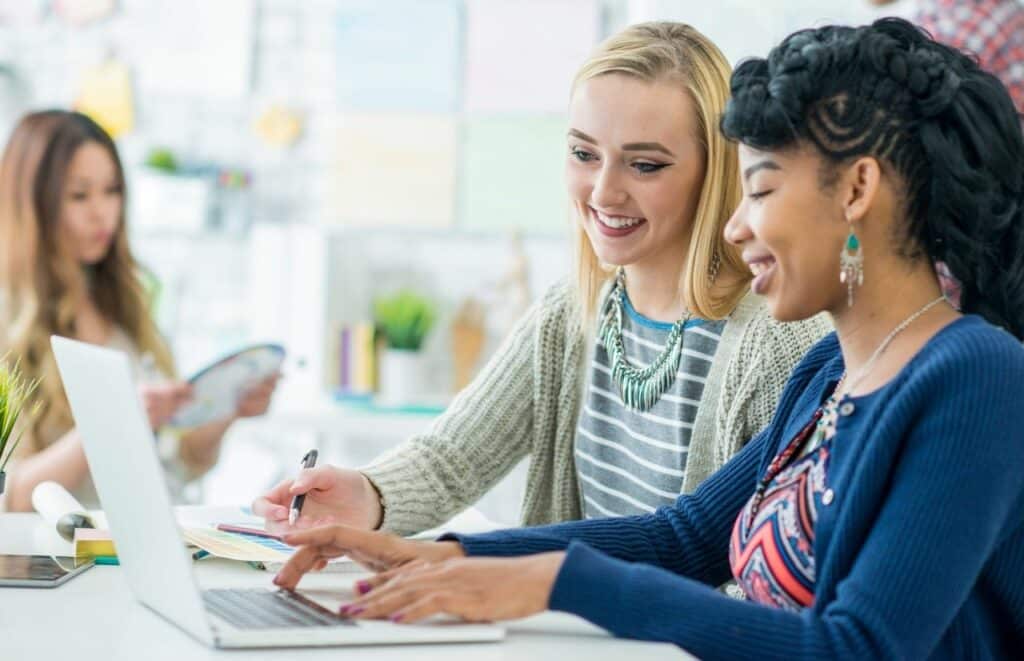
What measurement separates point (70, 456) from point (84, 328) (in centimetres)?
37

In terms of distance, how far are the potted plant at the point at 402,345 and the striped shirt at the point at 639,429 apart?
178 cm

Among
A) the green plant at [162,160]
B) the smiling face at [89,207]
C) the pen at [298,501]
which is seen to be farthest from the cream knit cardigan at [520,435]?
the green plant at [162,160]

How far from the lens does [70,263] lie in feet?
9.20

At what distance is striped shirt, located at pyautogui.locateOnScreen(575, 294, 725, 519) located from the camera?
162 cm

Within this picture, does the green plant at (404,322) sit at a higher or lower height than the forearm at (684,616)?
lower

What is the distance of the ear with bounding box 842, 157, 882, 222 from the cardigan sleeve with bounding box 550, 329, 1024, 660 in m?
0.15

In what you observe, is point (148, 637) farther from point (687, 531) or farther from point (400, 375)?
point (400, 375)

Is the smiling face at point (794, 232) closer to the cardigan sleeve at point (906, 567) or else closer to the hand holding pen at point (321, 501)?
the cardigan sleeve at point (906, 567)

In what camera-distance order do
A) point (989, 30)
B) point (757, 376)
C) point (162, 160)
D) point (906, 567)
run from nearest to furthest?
point (906, 567) → point (757, 376) → point (989, 30) → point (162, 160)

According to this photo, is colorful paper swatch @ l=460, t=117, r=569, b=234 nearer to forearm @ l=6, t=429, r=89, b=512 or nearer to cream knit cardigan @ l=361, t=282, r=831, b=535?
forearm @ l=6, t=429, r=89, b=512

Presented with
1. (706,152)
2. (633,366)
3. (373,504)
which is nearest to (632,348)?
(633,366)

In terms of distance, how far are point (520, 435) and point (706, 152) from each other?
44 cm

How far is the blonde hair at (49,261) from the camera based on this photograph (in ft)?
8.95

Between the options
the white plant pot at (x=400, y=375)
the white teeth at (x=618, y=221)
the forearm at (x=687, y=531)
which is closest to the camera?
the forearm at (x=687, y=531)
